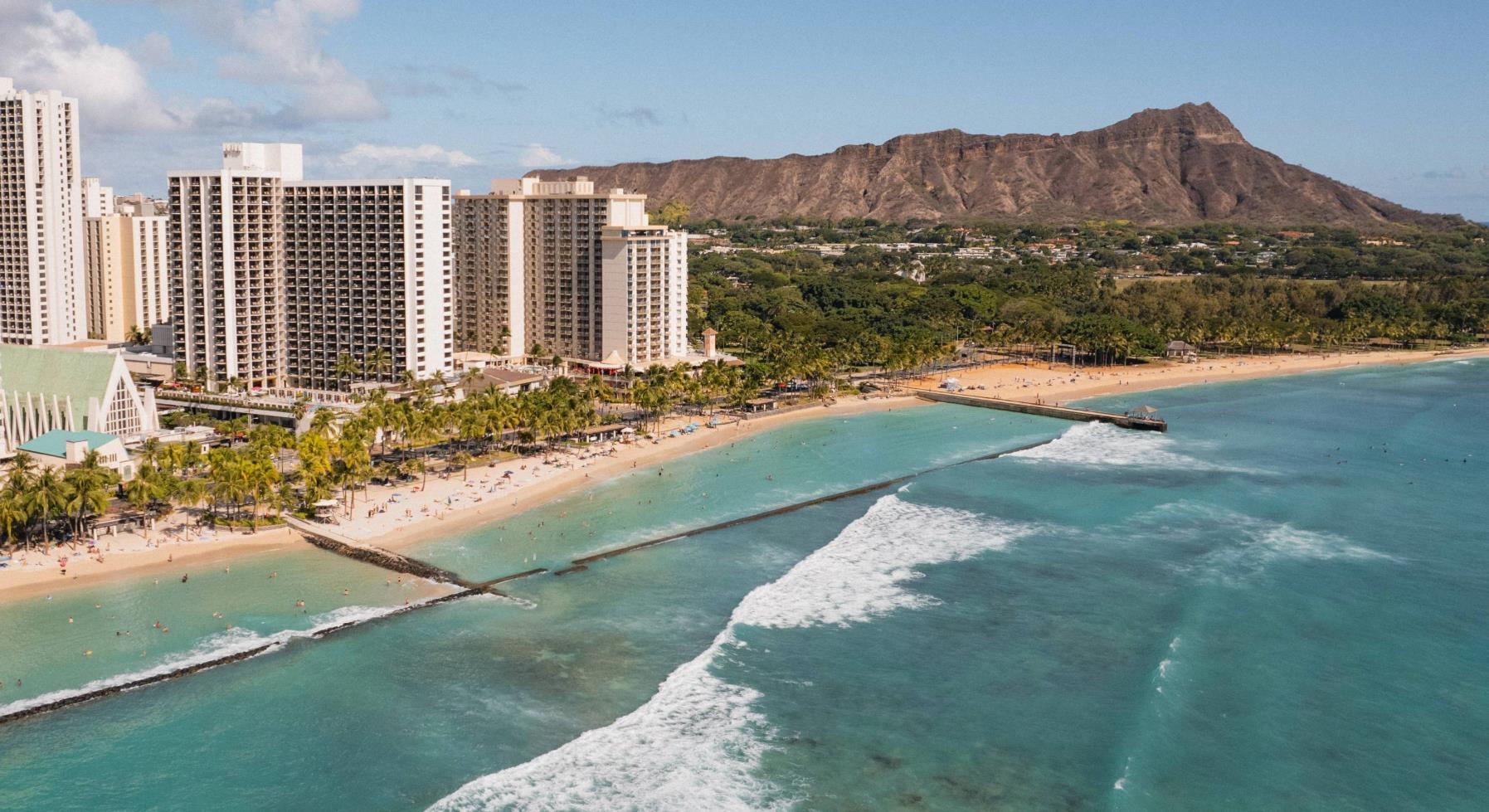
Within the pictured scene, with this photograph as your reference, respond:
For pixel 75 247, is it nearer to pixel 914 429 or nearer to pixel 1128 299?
pixel 914 429

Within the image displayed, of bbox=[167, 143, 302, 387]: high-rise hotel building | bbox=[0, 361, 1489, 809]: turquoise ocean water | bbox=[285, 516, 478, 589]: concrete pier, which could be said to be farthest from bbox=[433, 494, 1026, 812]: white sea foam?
bbox=[167, 143, 302, 387]: high-rise hotel building

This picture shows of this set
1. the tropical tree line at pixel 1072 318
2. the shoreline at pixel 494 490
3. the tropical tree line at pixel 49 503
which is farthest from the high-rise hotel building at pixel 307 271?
the tropical tree line at pixel 1072 318

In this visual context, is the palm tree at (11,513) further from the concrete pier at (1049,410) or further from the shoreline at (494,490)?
the concrete pier at (1049,410)

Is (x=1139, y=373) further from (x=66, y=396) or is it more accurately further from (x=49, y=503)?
(x=49, y=503)

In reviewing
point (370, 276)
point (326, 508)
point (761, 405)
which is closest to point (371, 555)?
point (326, 508)

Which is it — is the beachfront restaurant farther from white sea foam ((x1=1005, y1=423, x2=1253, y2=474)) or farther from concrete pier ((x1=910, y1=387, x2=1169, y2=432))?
white sea foam ((x1=1005, y1=423, x2=1253, y2=474))
